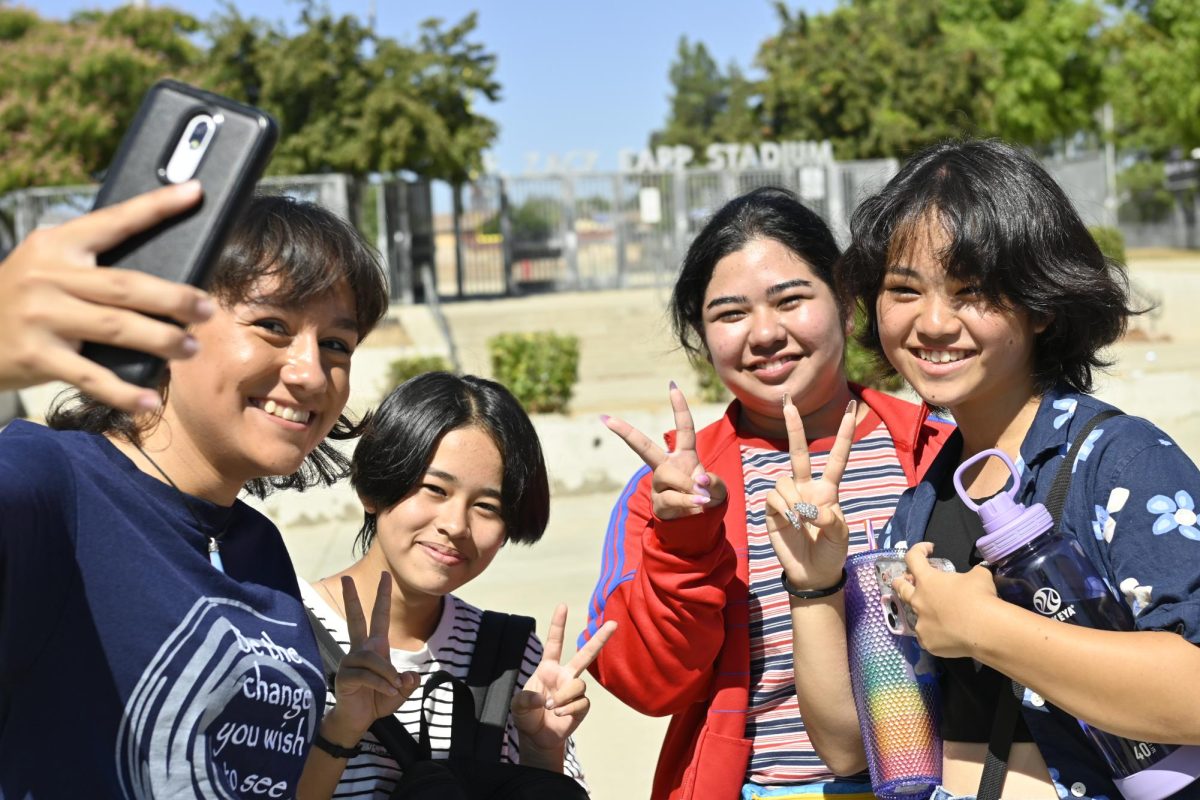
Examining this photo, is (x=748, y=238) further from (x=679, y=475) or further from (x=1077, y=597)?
(x=1077, y=597)

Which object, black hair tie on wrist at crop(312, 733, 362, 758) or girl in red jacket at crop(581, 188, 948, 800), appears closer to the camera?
black hair tie on wrist at crop(312, 733, 362, 758)

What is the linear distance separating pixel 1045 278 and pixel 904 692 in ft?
2.32

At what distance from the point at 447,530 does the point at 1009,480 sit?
111 cm

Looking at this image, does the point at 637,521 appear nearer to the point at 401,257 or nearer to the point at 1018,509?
the point at 1018,509

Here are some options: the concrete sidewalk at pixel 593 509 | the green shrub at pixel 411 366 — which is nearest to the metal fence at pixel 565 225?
the concrete sidewalk at pixel 593 509

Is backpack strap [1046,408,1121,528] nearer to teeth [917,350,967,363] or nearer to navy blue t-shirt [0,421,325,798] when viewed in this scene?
teeth [917,350,967,363]

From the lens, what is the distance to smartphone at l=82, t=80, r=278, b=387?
3.76 ft

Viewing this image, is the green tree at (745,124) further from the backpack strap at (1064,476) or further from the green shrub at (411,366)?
the backpack strap at (1064,476)

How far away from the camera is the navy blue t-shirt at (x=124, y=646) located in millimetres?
1469

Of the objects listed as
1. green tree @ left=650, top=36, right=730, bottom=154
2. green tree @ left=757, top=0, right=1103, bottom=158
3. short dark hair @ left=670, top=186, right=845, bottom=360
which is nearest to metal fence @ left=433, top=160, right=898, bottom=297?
green tree @ left=757, top=0, right=1103, bottom=158

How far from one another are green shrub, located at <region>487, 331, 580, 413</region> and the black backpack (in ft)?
24.4

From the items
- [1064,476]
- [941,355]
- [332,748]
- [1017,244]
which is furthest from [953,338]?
[332,748]

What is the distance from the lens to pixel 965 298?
2.07 m

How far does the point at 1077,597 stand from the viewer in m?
1.73
